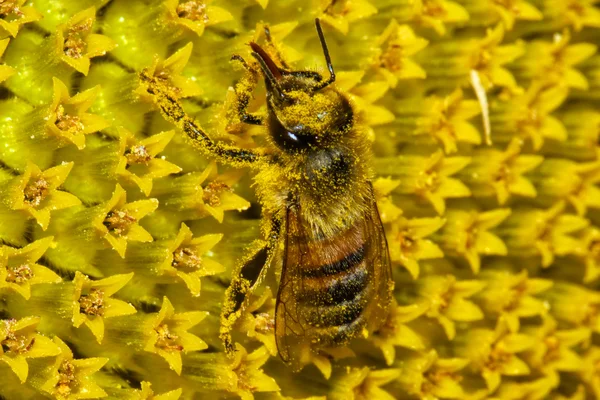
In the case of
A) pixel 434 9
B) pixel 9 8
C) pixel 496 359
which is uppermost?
pixel 9 8

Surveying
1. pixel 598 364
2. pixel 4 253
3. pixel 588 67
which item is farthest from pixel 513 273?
pixel 4 253

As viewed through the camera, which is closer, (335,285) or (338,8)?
(335,285)

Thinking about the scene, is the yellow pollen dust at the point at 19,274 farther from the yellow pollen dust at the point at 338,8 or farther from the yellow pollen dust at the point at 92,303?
the yellow pollen dust at the point at 338,8

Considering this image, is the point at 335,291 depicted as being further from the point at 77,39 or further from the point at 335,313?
the point at 77,39

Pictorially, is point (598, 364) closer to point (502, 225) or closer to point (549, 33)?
point (502, 225)

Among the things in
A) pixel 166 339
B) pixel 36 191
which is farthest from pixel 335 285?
pixel 36 191

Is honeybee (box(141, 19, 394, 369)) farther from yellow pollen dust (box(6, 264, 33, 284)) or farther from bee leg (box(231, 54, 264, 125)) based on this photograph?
yellow pollen dust (box(6, 264, 33, 284))
